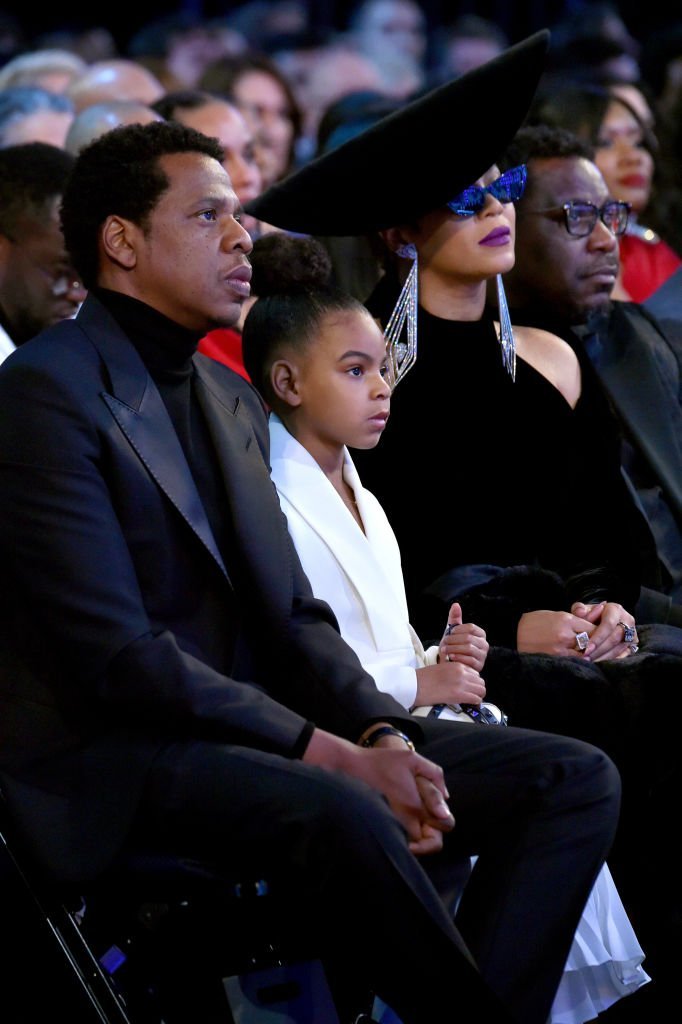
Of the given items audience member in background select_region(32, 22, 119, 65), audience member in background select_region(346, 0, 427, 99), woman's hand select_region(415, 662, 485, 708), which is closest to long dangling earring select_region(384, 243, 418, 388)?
woman's hand select_region(415, 662, 485, 708)

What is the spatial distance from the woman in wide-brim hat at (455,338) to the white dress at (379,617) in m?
0.36

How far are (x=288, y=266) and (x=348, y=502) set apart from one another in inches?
19.3

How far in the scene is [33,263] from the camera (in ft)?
12.0

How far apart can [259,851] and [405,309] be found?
1480mm

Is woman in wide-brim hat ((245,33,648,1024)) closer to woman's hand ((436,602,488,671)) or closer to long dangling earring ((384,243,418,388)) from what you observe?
long dangling earring ((384,243,418,388))

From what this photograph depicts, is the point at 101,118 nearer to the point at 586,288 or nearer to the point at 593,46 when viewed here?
the point at 586,288

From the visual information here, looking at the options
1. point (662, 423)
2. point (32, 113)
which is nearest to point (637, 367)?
point (662, 423)

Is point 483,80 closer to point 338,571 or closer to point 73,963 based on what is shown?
point 338,571

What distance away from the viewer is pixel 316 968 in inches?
105

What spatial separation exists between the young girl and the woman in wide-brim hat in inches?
7.9

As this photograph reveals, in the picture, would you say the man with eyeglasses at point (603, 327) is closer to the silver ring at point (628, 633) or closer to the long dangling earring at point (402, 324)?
the silver ring at point (628, 633)

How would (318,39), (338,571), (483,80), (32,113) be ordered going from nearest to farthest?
(338,571), (483,80), (32,113), (318,39)

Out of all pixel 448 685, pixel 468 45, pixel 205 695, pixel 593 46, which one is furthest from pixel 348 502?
pixel 468 45

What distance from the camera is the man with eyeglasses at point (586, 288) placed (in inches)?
156
